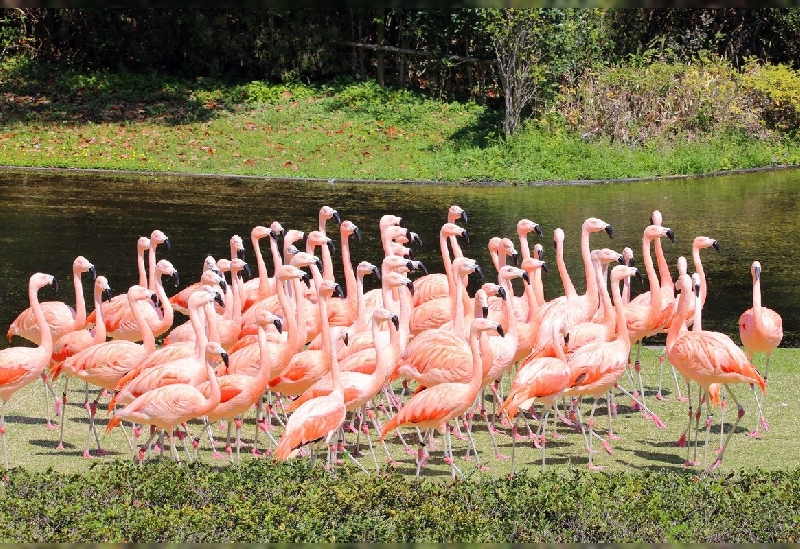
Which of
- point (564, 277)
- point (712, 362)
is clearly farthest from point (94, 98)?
point (712, 362)

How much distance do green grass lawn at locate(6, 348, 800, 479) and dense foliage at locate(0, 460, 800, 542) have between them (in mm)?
1094

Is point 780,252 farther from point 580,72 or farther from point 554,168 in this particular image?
point 580,72

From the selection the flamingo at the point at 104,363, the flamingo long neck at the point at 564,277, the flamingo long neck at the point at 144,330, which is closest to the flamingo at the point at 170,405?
the flamingo at the point at 104,363

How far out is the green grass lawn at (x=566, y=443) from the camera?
25.3ft

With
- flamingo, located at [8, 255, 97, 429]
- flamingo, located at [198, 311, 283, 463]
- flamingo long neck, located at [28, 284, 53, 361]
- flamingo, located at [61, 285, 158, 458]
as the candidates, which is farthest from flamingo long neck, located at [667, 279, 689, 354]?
flamingo, located at [8, 255, 97, 429]

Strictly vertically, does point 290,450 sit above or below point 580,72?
below

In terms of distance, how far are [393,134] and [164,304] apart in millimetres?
16110

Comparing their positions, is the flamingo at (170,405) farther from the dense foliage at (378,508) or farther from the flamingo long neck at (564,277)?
the flamingo long neck at (564,277)

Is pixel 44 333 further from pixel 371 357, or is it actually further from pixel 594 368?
pixel 594 368

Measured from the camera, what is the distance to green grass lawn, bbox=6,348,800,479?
7.70m

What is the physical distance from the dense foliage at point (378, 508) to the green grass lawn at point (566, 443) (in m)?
1.09

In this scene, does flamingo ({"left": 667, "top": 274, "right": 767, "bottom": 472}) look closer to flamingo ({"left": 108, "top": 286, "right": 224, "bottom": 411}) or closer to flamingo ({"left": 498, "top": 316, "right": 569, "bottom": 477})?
flamingo ({"left": 498, "top": 316, "right": 569, "bottom": 477})

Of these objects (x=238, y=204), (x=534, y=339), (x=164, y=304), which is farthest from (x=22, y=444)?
(x=238, y=204)

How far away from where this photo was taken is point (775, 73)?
24906 millimetres
